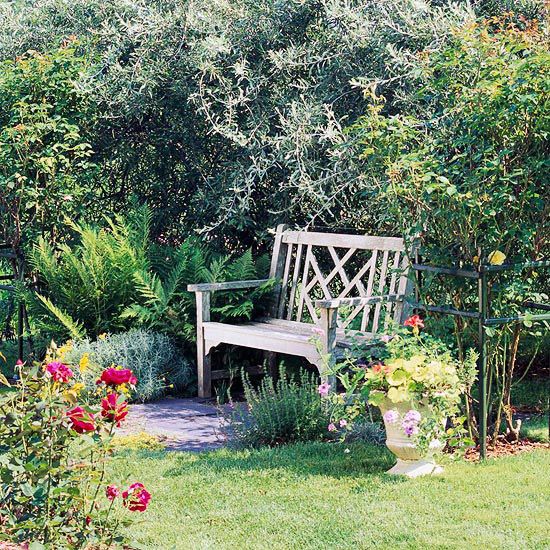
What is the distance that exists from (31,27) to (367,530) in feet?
22.2

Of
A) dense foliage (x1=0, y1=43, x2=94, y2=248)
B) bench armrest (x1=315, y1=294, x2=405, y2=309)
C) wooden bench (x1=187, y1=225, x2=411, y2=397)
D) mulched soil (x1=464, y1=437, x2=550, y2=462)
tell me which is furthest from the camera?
dense foliage (x1=0, y1=43, x2=94, y2=248)

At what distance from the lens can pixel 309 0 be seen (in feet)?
26.1

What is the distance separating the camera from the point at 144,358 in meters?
7.61

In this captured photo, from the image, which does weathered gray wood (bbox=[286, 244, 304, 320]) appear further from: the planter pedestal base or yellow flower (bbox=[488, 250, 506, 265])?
the planter pedestal base

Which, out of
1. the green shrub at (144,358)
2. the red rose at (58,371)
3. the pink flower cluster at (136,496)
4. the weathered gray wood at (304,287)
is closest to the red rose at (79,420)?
the red rose at (58,371)

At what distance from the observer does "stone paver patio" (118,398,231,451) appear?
621 centimetres

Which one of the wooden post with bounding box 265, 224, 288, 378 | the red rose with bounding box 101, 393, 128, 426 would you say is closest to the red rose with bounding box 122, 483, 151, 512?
the red rose with bounding box 101, 393, 128, 426

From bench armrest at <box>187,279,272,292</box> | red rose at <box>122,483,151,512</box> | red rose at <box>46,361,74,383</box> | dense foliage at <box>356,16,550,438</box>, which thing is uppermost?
dense foliage at <box>356,16,550,438</box>

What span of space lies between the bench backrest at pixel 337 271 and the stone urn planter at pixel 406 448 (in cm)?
189

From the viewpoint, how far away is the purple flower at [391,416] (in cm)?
484

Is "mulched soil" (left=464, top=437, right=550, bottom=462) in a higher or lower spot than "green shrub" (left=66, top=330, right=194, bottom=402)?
lower

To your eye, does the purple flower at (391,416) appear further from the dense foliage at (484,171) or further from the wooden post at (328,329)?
the wooden post at (328,329)

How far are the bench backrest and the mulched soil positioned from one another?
55.2 inches

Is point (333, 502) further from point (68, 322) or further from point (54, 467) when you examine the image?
point (68, 322)
